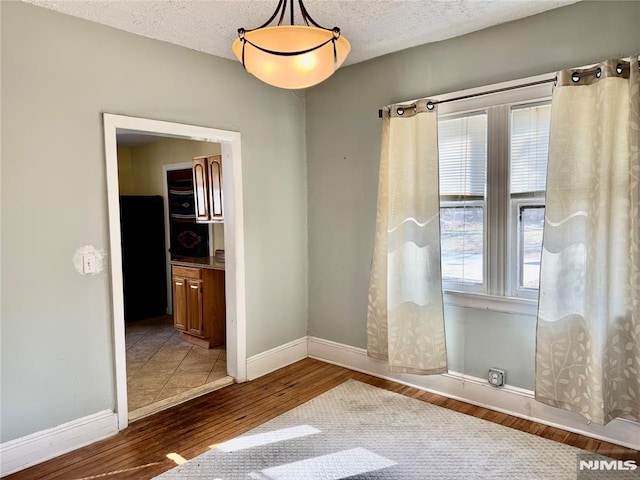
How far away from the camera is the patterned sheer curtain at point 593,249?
2.33 m

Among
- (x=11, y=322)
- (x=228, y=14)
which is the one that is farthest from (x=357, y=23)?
(x=11, y=322)

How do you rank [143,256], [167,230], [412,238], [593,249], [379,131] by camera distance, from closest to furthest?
[593,249] → [412,238] → [379,131] → [143,256] → [167,230]

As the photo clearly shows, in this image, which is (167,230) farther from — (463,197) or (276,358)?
(463,197)

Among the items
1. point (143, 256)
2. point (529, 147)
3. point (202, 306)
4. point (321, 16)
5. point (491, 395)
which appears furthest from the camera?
point (143, 256)

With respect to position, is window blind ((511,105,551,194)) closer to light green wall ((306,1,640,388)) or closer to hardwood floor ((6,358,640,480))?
light green wall ((306,1,640,388))

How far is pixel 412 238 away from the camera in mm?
3162

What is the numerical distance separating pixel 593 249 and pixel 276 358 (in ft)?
8.48

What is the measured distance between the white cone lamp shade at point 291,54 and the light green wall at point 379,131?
1.54m

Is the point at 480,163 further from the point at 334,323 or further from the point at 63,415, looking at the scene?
the point at 63,415

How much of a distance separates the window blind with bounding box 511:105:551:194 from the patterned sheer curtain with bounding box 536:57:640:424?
0.17m

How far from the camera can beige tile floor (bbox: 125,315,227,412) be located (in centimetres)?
334

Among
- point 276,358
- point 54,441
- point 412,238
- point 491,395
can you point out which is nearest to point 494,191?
point 412,238

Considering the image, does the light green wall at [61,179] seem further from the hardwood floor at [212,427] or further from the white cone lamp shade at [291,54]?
the white cone lamp shade at [291,54]

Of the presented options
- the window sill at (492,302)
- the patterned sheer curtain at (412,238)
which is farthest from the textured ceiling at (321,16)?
the window sill at (492,302)
